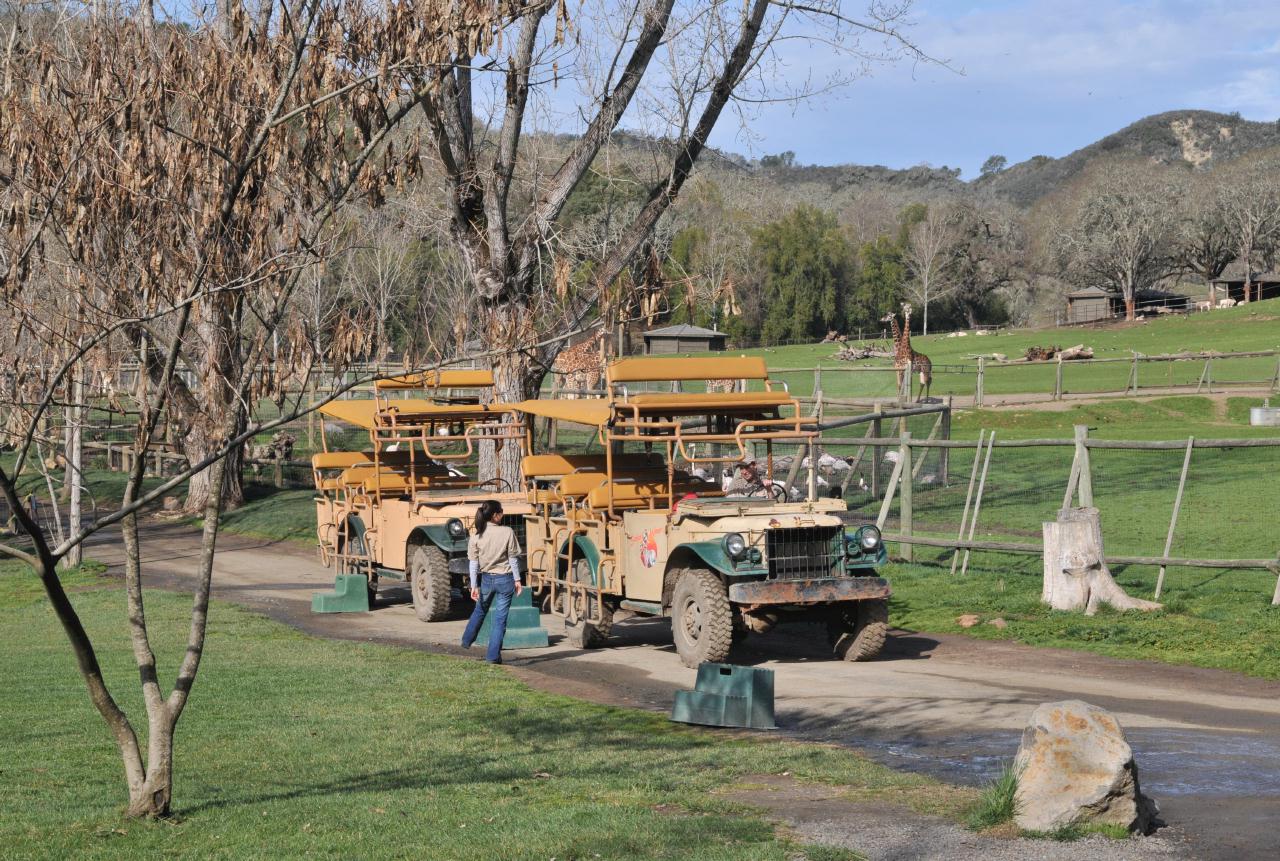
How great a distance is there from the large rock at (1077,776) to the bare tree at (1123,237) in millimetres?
80062

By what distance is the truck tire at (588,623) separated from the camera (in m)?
15.0

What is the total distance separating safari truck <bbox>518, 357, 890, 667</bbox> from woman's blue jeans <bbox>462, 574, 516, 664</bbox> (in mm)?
1010

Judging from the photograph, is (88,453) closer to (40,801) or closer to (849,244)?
(40,801)

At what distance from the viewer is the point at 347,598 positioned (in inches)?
722

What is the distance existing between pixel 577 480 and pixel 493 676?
2919mm

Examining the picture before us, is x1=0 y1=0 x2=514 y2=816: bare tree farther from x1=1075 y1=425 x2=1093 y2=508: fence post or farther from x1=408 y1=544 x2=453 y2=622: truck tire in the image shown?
x1=1075 y1=425 x2=1093 y2=508: fence post

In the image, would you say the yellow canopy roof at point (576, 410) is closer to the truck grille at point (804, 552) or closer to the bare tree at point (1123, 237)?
the truck grille at point (804, 552)

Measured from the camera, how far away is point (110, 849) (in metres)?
6.90

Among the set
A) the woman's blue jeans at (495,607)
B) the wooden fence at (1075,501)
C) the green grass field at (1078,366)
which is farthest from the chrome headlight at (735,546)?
the green grass field at (1078,366)

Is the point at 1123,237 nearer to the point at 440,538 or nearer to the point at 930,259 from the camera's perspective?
the point at 930,259

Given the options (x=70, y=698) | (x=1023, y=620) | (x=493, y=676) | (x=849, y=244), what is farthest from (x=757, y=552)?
(x=849, y=244)

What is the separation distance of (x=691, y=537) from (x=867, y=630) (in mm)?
1986

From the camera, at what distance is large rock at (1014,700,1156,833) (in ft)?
23.4

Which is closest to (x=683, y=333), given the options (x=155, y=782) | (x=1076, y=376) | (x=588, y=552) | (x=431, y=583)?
(x=1076, y=376)
